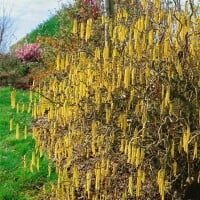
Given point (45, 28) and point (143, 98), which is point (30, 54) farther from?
point (143, 98)

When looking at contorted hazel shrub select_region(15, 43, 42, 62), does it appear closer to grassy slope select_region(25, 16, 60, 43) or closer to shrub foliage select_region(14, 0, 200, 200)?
grassy slope select_region(25, 16, 60, 43)

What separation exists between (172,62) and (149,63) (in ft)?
0.69

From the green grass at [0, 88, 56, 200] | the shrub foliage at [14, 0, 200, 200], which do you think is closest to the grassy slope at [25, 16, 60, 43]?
the green grass at [0, 88, 56, 200]

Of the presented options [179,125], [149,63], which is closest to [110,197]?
[179,125]

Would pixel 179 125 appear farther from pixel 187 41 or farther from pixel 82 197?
pixel 82 197

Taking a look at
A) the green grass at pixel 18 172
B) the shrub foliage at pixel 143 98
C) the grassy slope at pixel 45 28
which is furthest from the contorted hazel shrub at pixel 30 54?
the shrub foliage at pixel 143 98

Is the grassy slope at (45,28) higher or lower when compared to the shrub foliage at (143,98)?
higher

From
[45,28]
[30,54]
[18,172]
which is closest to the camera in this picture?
[18,172]

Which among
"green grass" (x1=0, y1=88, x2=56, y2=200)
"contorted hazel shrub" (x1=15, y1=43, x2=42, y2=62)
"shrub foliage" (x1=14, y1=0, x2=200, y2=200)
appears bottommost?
"green grass" (x1=0, y1=88, x2=56, y2=200)

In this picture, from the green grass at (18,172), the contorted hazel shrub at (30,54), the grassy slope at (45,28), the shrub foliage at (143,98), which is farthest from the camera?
the grassy slope at (45,28)

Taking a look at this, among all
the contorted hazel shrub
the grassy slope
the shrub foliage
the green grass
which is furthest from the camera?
the grassy slope

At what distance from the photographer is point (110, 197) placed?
5.86 metres

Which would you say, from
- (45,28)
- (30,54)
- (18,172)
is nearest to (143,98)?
(18,172)

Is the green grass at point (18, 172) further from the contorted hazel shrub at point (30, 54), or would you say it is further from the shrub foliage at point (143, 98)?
the contorted hazel shrub at point (30, 54)
